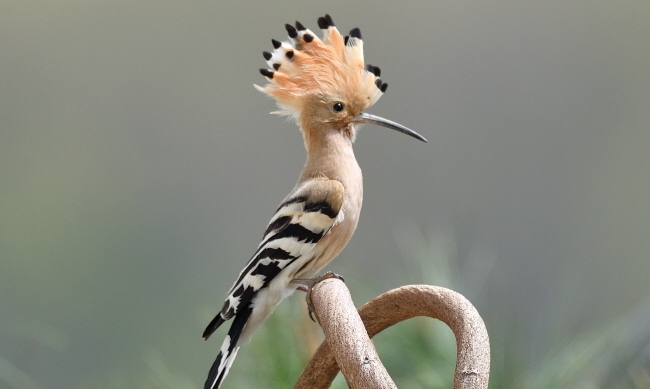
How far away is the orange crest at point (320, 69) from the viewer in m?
0.95

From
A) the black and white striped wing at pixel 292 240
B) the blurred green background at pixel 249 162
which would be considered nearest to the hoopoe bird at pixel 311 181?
the black and white striped wing at pixel 292 240

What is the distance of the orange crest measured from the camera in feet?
3.13

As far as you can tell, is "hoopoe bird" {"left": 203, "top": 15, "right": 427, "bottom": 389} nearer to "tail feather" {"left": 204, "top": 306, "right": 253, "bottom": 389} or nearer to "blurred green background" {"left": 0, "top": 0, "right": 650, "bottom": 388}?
"tail feather" {"left": 204, "top": 306, "right": 253, "bottom": 389}

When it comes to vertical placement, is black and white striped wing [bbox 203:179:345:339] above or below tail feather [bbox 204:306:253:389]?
above

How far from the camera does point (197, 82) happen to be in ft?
6.76

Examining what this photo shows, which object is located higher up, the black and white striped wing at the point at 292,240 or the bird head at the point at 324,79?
the bird head at the point at 324,79

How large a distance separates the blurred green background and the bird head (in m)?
0.88

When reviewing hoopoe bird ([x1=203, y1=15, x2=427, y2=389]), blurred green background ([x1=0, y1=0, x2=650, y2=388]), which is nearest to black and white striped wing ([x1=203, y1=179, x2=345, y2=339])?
hoopoe bird ([x1=203, y1=15, x2=427, y2=389])

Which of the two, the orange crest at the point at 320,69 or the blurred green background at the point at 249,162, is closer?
the orange crest at the point at 320,69

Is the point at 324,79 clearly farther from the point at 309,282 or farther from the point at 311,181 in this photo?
the point at 309,282

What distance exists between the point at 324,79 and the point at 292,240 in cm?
20

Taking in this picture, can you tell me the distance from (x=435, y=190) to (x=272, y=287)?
132 cm

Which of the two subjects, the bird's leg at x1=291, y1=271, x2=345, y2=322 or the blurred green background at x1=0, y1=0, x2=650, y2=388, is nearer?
the bird's leg at x1=291, y1=271, x2=345, y2=322

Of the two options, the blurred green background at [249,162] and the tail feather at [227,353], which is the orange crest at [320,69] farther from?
the blurred green background at [249,162]
